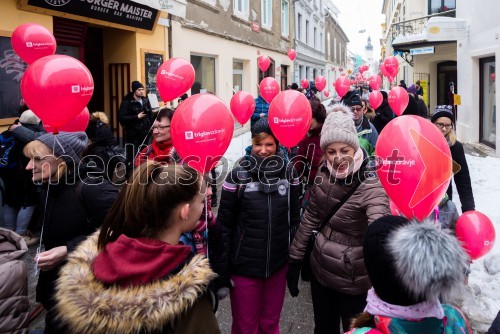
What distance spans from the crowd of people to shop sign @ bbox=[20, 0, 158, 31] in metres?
2.55

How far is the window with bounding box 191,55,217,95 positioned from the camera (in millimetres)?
11595

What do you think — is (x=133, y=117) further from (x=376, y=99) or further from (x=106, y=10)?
(x=376, y=99)

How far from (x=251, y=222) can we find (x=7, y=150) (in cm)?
368

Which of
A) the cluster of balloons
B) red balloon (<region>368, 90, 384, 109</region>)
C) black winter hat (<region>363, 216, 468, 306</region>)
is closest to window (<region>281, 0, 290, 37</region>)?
red balloon (<region>368, 90, 384, 109</region>)

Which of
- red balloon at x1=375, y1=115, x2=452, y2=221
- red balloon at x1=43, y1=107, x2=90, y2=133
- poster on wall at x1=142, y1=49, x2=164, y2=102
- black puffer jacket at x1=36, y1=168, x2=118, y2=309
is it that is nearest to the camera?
red balloon at x1=375, y1=115, x2=452, y2=221

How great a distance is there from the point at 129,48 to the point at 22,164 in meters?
4.60

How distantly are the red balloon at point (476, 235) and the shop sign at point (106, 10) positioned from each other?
641cm

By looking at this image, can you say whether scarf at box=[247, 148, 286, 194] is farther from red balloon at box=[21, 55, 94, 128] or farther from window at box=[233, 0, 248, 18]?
window at box=[233, 0, 248, 18]

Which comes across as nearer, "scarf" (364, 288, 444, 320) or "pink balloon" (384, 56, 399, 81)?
"scarf" (364, 288, 444, 320)

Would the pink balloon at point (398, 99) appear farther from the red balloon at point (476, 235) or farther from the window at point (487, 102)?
the window at point (487, 102)

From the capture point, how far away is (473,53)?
1101 centimetres

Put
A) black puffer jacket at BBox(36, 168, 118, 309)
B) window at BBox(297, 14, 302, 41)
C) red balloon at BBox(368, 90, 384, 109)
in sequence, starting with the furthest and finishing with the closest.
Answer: window at BBox(297, 14, 302, 41), red balloon at BBox(368, 90, 384, 109), black puffer jacket at BBox(36, 168, 118, 309)

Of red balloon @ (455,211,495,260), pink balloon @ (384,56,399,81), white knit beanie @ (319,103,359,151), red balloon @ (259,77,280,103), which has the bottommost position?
red balloon @ (455,211,495,260)

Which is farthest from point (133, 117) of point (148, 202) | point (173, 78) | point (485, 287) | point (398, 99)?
point (148, 202)
